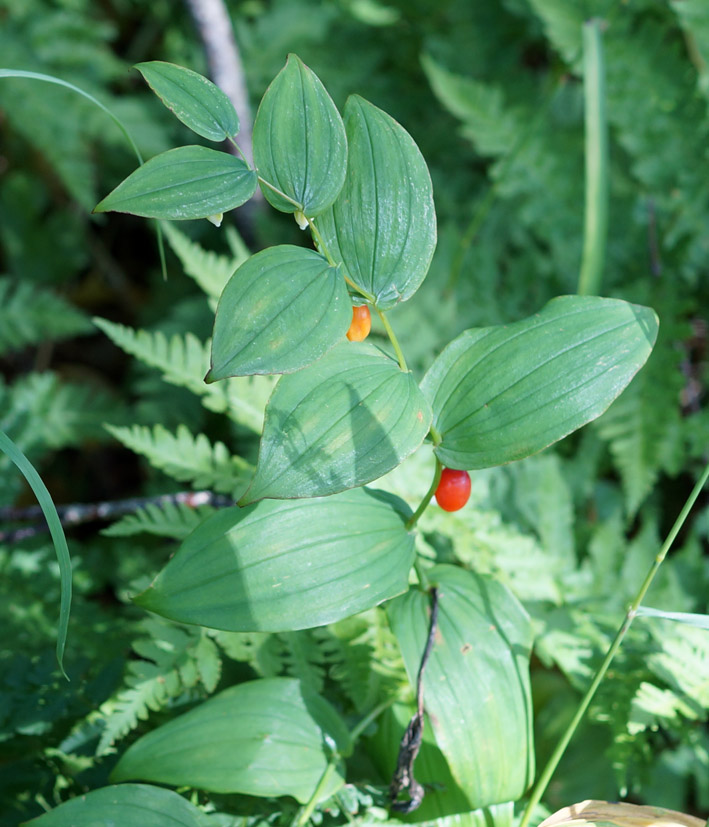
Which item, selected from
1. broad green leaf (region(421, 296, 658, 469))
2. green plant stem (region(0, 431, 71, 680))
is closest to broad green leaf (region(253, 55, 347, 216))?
broad green leaf (region(421, 296, 658, 469))

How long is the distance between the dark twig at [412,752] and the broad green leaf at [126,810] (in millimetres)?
263

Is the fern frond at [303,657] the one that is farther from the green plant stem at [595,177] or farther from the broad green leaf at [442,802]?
the green plant stem at [595,177]

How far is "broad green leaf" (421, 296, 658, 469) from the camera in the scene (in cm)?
78

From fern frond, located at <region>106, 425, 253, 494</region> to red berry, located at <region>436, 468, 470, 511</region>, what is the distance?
533mm

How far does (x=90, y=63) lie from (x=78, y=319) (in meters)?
0.95

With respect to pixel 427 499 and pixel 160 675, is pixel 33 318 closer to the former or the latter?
pixel 160 675

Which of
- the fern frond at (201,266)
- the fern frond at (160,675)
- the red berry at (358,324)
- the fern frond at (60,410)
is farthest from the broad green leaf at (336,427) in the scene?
the fern frond at (60,410)

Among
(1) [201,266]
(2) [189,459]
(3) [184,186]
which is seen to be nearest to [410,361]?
(1) [201,266]

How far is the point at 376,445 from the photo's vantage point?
73 centimetres

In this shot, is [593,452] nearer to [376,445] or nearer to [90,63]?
[376,445]

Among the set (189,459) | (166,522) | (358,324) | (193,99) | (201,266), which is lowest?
(166,522)

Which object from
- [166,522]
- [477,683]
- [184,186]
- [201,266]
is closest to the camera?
[184,186]

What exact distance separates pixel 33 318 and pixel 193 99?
5.37 feet

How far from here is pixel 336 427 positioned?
2.41ft
